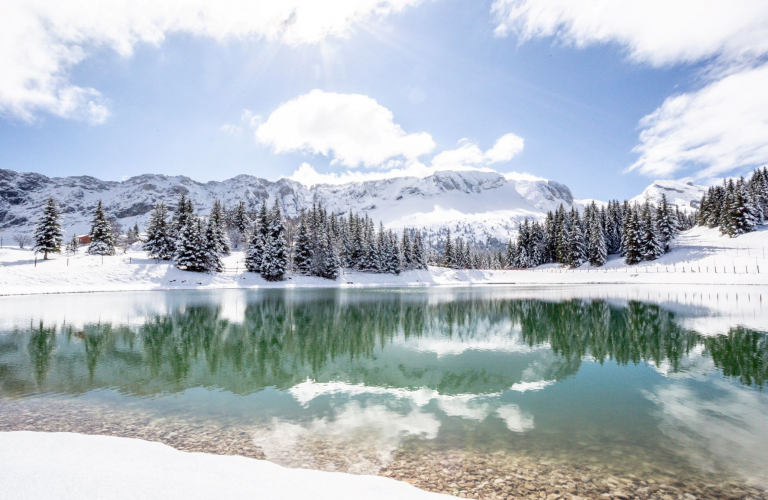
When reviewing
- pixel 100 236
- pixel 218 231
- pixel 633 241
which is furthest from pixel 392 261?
pixel 100 236

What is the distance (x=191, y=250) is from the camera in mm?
55500

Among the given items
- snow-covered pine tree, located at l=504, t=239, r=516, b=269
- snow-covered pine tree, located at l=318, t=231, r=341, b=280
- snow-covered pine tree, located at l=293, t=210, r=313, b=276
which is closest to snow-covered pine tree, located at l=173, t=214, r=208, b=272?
snow-covered pine tree, located at l=293, t=210, r=313, b=276

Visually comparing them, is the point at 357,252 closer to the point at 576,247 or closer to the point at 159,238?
the point at 159,238

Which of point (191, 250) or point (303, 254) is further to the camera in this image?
point (303, 254)

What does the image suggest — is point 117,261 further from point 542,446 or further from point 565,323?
point 542,446

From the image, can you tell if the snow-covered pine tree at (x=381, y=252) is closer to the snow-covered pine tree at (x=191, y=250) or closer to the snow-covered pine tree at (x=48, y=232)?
the snow-covered pine tree at (x=191, y=250)

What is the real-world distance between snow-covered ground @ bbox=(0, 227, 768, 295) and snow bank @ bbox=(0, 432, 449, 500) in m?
42.5

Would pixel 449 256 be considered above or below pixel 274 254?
above

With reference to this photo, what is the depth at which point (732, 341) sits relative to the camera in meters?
16.3

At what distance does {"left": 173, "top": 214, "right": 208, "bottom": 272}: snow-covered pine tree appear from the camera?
55.3 meters

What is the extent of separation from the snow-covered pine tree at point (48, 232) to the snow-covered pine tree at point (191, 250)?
1431cm

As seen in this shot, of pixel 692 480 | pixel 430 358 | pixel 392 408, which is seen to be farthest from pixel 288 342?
pixel 692 480

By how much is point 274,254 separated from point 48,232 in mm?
29430

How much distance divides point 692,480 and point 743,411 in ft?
15.5
